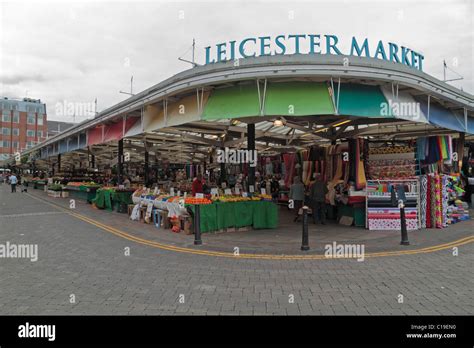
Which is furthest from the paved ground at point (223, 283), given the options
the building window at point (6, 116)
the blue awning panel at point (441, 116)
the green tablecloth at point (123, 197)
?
the building window at point (6, 116)

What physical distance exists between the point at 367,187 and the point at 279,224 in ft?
11.6

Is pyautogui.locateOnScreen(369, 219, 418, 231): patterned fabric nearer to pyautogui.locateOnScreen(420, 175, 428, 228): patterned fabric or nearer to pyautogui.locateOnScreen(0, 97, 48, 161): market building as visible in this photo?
pyautogui.locateOnScreen(420, 175, 428, 228): patterned fabric

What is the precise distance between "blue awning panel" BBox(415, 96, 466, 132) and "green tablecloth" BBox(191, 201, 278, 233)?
635 centimetres

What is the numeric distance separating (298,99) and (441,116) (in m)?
6.79

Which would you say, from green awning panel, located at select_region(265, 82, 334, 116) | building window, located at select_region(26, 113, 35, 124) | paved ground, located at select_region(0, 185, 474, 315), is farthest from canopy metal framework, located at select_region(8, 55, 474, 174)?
building window, located at select_region(26, 113, 35, 124)

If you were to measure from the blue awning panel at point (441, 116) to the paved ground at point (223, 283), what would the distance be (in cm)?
487

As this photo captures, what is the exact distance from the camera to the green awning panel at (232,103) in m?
9.26

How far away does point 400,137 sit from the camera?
19734mm

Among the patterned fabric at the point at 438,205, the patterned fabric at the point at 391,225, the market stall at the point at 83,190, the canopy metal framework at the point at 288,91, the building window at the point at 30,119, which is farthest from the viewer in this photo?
the building window at the point at 30,119

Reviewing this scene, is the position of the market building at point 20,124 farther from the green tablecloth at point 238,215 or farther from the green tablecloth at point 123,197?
the green tablecloth at point 238,215

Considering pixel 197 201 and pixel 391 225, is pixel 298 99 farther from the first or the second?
pixel 391 225

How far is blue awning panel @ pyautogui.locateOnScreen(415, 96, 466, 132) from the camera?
442 inches

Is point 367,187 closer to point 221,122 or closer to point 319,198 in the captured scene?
point 319,198
